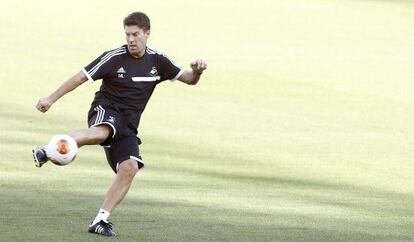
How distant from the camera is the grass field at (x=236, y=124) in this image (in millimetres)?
11984

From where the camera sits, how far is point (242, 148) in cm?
1778

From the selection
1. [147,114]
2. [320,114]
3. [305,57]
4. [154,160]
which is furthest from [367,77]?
[154,160]

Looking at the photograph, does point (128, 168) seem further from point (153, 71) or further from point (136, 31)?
point (136, 31)

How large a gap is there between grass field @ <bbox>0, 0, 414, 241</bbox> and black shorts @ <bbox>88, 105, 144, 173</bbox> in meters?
0.63

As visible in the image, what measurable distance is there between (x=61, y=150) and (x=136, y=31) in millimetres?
1258

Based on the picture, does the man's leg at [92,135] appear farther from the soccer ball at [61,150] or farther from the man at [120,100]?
the soccer ball at [61,150]

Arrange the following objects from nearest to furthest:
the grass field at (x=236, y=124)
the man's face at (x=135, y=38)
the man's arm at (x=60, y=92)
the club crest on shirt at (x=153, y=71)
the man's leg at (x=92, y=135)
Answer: the man's leg at (x=92, y=135), the man's arm at (x=60, y=92), the man's face at (x=135, y=38), the club crest on shirt at (x=153, y=71), the grass field at (x=236, y=124)

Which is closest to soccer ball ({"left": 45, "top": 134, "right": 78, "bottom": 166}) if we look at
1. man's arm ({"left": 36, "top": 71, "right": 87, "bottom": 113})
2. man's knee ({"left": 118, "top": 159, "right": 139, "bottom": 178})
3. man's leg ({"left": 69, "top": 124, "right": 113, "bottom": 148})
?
man's leg ({"left": 69, "top": 124, "right": 113, "bottom": 148})

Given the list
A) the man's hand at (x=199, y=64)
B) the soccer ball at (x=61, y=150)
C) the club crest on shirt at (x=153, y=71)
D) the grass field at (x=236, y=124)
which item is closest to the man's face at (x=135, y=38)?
the club crest on shirt at (x=153, y=71)

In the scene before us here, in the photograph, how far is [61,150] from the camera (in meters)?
10.2

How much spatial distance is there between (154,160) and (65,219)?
4.97 meters

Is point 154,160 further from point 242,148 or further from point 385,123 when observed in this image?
point 385,123

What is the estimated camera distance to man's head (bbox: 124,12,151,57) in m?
10.8

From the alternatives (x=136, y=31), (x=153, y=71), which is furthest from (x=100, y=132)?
(x=136, y=31)
